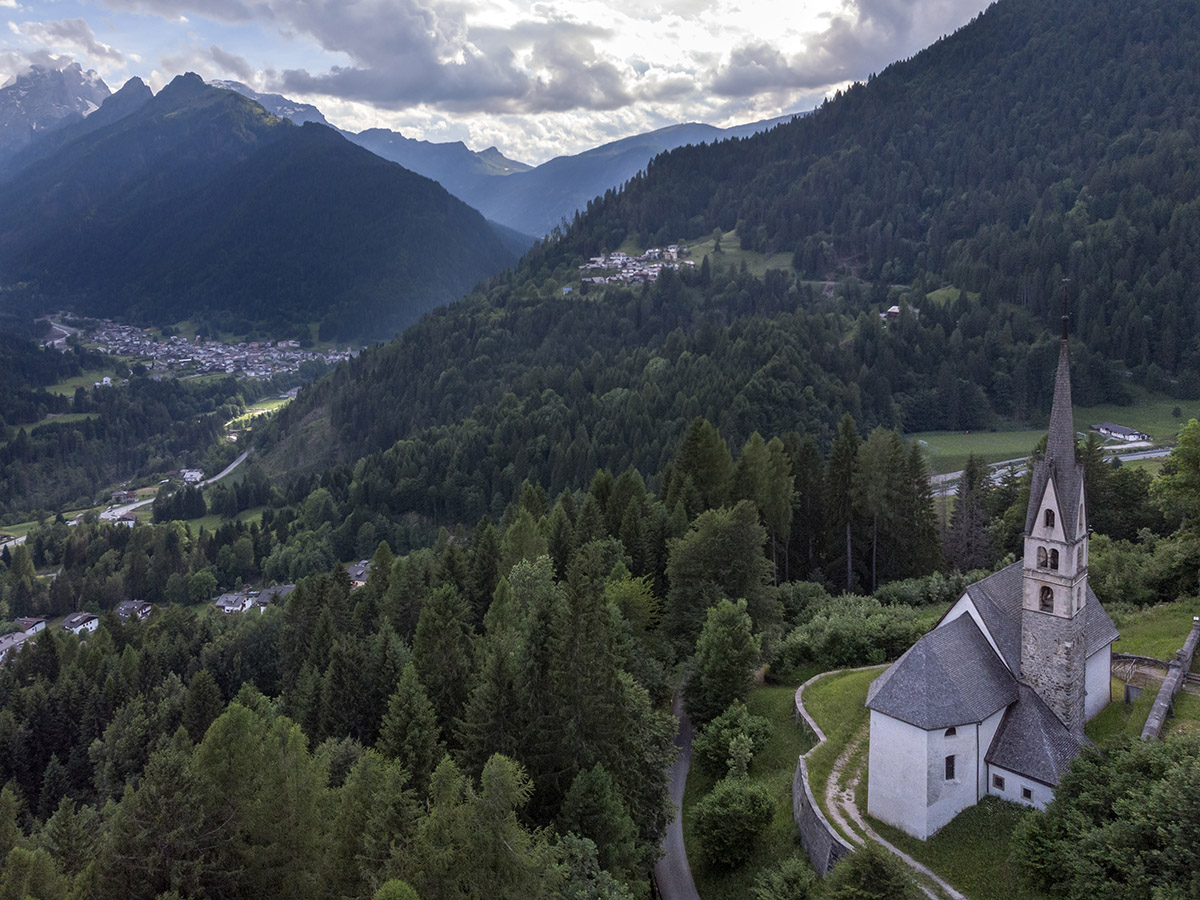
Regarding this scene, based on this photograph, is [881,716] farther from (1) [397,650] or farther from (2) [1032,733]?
(1) [397,650]

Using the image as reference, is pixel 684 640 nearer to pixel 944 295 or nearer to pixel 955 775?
pixel 955 775

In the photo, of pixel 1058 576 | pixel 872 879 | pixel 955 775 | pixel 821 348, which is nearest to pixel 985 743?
pixel 955 775

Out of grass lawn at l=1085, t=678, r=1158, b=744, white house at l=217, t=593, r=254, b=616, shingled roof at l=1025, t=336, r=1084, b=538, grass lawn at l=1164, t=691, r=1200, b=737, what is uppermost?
shingled roof at l=1025, t=336, r=1084, b=538

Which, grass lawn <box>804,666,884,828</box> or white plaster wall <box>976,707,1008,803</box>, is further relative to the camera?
grass lawn <box>804,666,884,828</box>

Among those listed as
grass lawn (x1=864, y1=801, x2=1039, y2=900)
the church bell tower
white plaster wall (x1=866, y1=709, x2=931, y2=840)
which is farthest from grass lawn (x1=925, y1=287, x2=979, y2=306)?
white plaster wall (x1=866, y1=709, x2=931, y2=840)

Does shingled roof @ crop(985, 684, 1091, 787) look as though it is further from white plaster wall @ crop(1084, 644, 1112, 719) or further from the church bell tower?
white plaster wall @ crop(1084, 644, 1112, 719)
